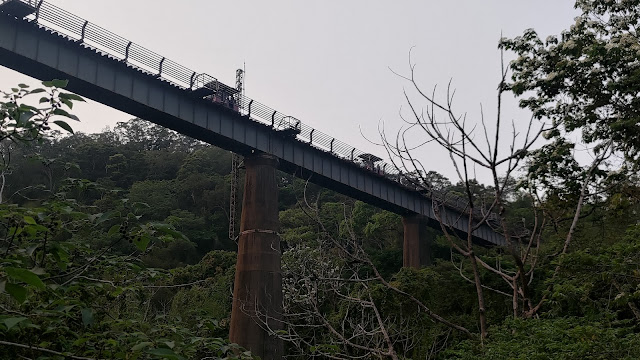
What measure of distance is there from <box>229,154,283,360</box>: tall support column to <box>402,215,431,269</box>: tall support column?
14.4m

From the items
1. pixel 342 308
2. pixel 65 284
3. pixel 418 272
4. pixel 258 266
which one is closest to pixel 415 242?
pixel 418 272

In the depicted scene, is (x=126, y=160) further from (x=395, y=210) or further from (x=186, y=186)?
(x=395, y=210)

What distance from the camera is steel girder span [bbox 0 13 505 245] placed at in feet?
73.5

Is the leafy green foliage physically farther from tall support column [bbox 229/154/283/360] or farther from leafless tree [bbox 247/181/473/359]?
tall support column [bbox 229/154/283/360]

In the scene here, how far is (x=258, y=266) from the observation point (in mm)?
27922

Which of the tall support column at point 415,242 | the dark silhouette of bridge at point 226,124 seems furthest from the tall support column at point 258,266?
the tall support column at point 415,242

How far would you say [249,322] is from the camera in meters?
26.9

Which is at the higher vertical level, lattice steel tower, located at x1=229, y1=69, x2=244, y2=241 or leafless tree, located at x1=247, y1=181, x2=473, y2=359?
lattice steel tower, located at x1=229, y1=69, x2=244, y2=241

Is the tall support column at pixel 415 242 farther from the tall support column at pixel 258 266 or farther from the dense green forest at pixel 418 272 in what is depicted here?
the tall support column at pixel 258 266

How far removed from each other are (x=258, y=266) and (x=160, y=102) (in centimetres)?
857

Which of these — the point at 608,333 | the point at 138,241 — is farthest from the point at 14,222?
the point at 608,333

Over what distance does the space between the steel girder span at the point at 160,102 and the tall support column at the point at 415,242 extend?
4.45 meters

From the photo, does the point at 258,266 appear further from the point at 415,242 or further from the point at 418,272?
the point at 415,242

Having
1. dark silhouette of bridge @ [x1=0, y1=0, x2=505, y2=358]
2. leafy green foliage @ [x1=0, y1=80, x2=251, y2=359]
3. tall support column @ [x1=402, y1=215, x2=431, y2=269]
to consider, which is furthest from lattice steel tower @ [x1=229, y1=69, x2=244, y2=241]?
leafy green foliage @ [x1=0, y1=80, x2=251, y2=359]
